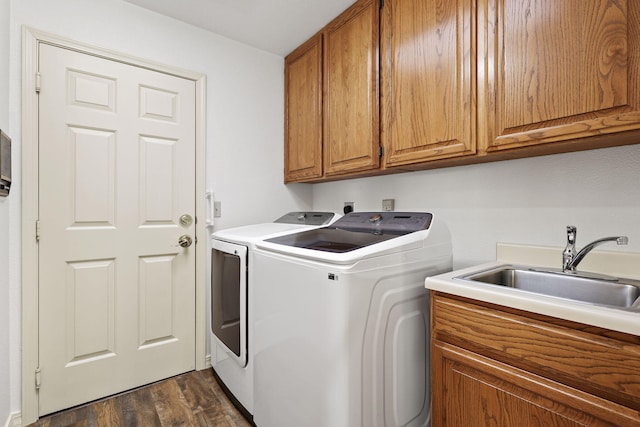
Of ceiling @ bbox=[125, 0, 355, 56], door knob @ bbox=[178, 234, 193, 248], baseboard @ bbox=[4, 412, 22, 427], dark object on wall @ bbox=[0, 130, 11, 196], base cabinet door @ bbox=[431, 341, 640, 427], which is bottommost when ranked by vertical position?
baseboard @ bbox=[4, 412, 22, 427]

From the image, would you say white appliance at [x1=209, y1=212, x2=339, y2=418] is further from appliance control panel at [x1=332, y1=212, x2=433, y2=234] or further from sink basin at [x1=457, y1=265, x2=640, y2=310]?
sink basin at [x1=457, y1=265, x2=640, y2=310]

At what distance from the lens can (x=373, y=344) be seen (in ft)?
3.84

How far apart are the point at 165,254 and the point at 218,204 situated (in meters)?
0.48

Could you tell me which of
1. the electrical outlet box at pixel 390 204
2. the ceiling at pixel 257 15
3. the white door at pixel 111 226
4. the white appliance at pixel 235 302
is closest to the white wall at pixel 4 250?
the white door at pixel 111 226

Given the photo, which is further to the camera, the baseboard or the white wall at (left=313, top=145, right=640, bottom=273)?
the baseboard

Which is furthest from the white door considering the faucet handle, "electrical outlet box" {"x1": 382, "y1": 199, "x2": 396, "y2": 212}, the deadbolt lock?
the faucet handle

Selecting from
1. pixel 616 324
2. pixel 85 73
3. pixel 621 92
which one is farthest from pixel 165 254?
pixel 621 92

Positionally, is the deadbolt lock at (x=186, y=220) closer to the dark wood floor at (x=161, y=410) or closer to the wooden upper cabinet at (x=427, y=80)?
the dark wood floor at (x=161, y=410)

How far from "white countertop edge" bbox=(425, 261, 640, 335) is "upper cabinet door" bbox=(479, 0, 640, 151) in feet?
1.86

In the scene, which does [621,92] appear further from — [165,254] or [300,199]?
[165,254]

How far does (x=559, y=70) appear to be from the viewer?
41.3 inches

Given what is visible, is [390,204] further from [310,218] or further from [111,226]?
[111,226]

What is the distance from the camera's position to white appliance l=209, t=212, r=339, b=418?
1.61 meters

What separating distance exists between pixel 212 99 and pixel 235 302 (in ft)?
4.67
